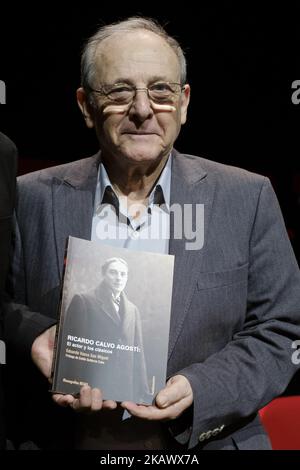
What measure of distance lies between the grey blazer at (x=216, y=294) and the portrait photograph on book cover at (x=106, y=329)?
0.16 metres

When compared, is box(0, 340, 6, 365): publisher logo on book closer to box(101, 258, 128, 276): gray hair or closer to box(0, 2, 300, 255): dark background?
box(101, 258, 128, 276): gray hair

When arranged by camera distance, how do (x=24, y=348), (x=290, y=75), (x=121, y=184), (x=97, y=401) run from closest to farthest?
1. (x=97, y=401)
2. (x=24, y=348)
3. (x=121, y=184)
4. (x=290, y=75)

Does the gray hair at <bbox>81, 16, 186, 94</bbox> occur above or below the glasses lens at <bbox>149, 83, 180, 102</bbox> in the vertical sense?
above

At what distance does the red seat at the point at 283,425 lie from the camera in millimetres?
1620

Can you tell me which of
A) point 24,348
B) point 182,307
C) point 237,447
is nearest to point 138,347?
point 182,307

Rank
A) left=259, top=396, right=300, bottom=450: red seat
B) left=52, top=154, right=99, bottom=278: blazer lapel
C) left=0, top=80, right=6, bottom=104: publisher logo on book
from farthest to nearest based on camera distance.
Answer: left=0, top=80, right=6, bottom=104: publisher logo on book < left=259, top=396, right=300, bottom=450: red seat < left=52, top=154, right=99, bottom=278: blazer lapel

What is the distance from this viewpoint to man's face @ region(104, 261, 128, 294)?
1.26m

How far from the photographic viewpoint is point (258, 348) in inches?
56.7

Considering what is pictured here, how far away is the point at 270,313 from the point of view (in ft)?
4.83

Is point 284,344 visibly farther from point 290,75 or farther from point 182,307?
point 290,75

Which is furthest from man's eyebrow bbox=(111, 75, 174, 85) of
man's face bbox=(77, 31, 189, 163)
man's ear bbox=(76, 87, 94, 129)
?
man's ear bbox=(76, 87, 94, 129)

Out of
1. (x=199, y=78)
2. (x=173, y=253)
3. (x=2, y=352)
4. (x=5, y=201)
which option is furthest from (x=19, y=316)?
(x=199, y=78)

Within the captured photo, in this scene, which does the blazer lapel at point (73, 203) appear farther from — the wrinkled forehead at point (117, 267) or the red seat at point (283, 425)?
the red seat at point (283, 425)

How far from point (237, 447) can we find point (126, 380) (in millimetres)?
386
